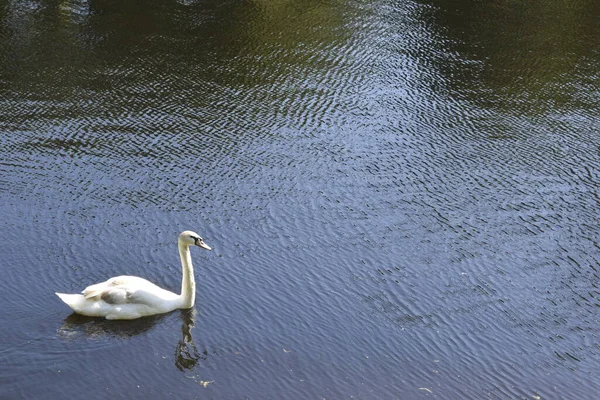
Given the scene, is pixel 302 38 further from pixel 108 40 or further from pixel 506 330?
pixel 506 330

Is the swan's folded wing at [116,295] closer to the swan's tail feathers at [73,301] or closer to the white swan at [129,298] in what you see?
the white swan at [129,298]

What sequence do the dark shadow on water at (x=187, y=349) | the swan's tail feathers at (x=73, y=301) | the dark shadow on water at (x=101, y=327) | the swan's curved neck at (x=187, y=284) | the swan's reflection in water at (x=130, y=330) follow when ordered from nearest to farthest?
the dark shadow on water at (x=187, y=349)
the swan's reflection in water at (x=130, y=330)
the dark shadow on water at (x=101, y=327)
the swan's tail feathers at (x=73, y=301)
the swan's curved neck at (x=187, y=284)

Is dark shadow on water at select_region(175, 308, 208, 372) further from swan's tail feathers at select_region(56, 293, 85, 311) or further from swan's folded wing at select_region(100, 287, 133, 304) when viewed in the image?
swan's tail feathers at select_region(56, 293, 85, 311)

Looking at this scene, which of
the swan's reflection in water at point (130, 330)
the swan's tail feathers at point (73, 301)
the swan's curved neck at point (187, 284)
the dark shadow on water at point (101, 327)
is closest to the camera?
the swan's reflection in water at point (130, 330)

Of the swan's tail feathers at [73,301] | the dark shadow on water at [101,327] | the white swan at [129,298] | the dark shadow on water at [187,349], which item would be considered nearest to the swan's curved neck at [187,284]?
the white swan at [129,298]

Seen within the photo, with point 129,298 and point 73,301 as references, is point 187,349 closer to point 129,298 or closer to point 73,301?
point 129,298

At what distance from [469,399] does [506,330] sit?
264 cm

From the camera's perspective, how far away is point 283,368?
52.5ft

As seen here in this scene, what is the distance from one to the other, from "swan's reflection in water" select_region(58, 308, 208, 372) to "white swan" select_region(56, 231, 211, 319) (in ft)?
0.41

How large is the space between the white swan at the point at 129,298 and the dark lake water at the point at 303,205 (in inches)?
9.7

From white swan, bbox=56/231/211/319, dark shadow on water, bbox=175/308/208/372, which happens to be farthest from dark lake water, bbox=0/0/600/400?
white swan, bbox=56/231/211/319

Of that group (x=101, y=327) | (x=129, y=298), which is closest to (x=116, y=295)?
(x=129, y=298)

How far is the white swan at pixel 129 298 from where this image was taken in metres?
16.8

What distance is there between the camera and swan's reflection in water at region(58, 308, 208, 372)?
53.2 ft
